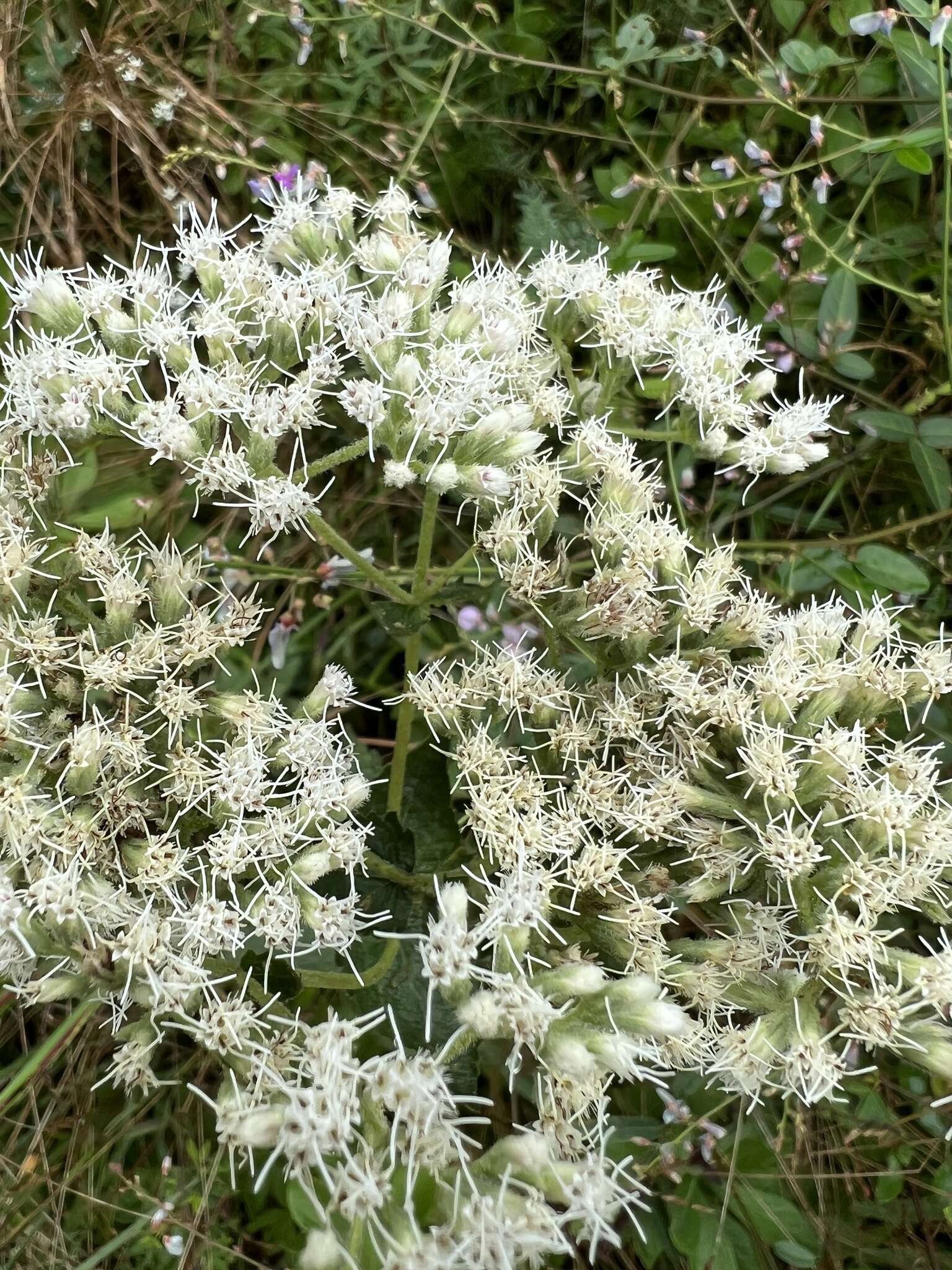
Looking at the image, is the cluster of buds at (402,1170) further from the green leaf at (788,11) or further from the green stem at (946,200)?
the green leaf at (788,11)

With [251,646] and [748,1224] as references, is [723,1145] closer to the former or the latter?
[748,1224]

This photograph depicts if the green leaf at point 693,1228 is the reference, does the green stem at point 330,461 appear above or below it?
above

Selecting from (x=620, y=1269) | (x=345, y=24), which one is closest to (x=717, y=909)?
(x=620, y=1269)

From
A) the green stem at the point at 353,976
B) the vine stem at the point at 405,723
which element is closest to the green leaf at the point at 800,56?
the vine stem at the point at 405,723

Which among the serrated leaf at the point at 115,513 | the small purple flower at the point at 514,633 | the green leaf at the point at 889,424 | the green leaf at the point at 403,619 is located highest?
the green leaf at the point at 889,424

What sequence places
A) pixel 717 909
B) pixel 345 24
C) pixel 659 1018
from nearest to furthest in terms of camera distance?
pixel 659 1018 < pixel 717 909 < pixel 345 24

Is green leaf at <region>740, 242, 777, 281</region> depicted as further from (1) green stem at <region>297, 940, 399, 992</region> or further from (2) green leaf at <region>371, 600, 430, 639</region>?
(1) green stem at <region>297, 940, 399, 992</region>

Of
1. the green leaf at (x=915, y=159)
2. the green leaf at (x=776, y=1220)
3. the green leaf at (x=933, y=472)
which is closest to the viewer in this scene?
the green leaf at (x=776, y=1220)

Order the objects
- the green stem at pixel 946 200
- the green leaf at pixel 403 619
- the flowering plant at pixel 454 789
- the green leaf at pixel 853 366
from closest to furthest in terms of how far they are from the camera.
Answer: the flowering plant at pixel 454 789, the green leaf at pixel 403 619, the green stem at pixel 946 200, the green leaf at pixel 853 366
